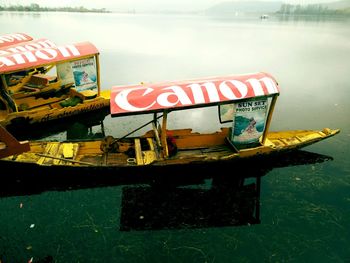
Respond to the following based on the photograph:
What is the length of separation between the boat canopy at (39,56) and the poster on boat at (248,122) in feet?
28.5

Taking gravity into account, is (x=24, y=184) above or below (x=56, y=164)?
below

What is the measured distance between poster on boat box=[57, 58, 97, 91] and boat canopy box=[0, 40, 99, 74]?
74 centimetres

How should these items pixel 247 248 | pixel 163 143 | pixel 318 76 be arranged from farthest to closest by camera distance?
pixel 318 76 < pixel 163 143 < pixel 247 248

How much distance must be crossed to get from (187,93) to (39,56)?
820cm

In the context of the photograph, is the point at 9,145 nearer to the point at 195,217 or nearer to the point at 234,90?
the point at 195,217

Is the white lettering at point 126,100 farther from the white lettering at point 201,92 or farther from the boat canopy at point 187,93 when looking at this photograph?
the white lettering at point 201,92

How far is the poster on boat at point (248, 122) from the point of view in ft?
32.2

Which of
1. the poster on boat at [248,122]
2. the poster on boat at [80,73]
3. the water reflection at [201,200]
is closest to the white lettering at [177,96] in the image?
the poster on boat at [248,122]

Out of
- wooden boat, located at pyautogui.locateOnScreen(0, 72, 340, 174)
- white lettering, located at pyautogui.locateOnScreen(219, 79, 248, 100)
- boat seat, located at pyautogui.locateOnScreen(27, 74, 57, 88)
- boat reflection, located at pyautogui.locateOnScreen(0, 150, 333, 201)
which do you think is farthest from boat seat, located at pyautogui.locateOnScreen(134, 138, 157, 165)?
boat seat, located at pyautogui.locateOnScreen(27, 74, 57, 88)

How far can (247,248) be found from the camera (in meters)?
7.45

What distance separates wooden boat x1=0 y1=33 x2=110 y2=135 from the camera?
1294 centimetres

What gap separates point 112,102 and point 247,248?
5.64 metres

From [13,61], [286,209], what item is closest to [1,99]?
[13,61]

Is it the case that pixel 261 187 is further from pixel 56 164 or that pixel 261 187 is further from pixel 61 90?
pixel 61 90
